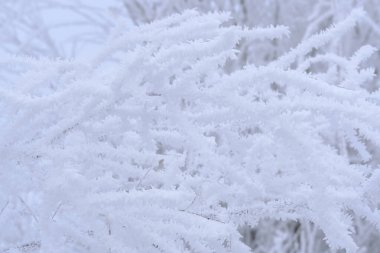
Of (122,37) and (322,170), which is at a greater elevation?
(122,37)

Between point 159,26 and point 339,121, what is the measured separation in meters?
0.30

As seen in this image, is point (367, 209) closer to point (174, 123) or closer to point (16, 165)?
point (174, 123)

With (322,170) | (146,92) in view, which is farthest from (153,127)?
(322,170)

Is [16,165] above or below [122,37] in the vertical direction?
below

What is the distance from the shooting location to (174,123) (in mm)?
872

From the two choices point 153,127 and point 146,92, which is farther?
point 153,127

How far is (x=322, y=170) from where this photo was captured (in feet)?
2.74

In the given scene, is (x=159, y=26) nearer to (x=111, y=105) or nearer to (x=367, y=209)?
(x=111, y=105)

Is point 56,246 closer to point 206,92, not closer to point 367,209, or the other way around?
point 206,92

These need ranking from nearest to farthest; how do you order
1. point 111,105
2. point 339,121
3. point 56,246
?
point 56,246 → point 111,105 → point 339,121

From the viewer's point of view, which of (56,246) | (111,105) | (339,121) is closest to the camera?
(56,246)

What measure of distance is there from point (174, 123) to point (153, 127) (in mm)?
120

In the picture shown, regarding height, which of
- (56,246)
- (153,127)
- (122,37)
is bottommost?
(56,246)

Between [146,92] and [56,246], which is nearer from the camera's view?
[56,246]
